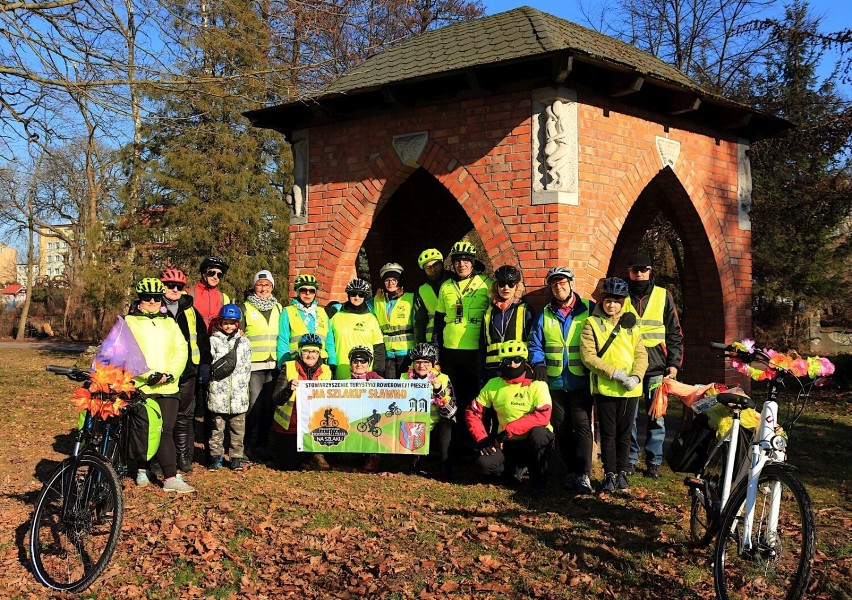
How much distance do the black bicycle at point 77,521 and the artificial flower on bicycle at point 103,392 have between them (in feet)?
0.30

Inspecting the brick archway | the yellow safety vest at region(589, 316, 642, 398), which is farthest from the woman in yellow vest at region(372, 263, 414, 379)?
the yellow safety vest at region(589, 316, 642, 398)

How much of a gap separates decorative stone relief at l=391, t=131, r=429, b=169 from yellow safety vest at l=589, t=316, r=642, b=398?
10.5 ft

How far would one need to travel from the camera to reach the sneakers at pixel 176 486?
6.06 metres

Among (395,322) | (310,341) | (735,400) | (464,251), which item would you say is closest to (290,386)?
(310,341)

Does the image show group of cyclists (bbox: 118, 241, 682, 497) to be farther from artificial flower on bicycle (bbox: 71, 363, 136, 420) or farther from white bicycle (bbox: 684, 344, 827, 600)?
white bicycle (bbox: 684, 344, 827, 600)

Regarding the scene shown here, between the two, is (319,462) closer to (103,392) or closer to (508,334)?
(508,334)

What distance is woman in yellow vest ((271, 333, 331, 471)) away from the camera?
689cm

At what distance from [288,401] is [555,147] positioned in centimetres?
365

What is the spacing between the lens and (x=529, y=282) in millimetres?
7270

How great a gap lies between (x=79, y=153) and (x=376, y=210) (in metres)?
24.3

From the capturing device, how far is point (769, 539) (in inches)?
142

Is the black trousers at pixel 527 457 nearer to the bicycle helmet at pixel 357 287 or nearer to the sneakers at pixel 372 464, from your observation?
the sneakers at pixel 372 464

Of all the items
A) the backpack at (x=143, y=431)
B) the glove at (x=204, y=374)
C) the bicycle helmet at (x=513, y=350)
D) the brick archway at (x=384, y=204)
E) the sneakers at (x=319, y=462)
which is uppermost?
the brick archway at (x=384, y=204)

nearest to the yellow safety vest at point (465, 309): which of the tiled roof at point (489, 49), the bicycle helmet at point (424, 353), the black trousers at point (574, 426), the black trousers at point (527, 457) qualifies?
the bicycle helmet at point (424, 353)
